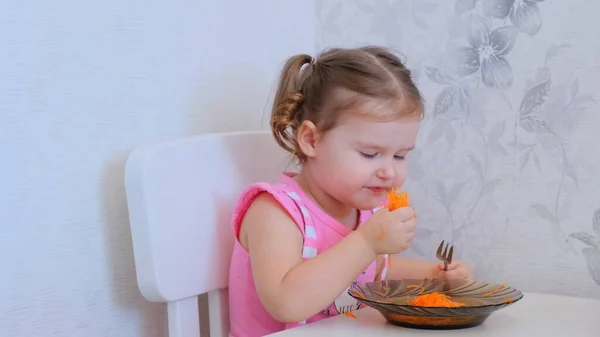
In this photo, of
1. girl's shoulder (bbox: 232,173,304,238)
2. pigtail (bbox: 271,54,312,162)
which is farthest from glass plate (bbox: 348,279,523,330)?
pigtail (bbox: 271,54,312,162)

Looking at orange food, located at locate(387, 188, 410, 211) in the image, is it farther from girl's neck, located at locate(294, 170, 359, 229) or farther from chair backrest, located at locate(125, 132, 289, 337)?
chair backrest, located at locate(125, 132, 289, 337)

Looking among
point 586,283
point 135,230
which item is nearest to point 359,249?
point 135,230

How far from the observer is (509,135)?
126 centimetres

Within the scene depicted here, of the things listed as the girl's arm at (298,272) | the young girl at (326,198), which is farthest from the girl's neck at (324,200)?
the girl's arm at (298,272)

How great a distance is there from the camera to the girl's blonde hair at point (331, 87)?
110 centimetres

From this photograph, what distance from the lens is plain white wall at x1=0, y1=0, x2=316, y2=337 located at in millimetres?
1037

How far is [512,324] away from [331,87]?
0.38m

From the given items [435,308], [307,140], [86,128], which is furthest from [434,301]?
[86,128]

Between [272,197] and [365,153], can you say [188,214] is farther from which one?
[365,153]

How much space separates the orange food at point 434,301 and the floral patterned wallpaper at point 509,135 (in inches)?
12.0

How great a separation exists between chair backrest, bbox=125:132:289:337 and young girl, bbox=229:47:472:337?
0.04 meters

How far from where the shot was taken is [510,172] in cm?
127

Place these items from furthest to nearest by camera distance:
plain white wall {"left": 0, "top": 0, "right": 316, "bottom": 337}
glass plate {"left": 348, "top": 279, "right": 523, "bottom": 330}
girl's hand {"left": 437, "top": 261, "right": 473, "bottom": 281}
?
girl's hand {"left": 437, "top": 261, "right": 473, "bottom": 281} → plain white wall {"left": 0, "top": 0, "right": 316, "bottom": 337} → glass plate {"left": 348, "top": 279, "right": 523, "bottom": 330}

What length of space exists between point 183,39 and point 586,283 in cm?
68
